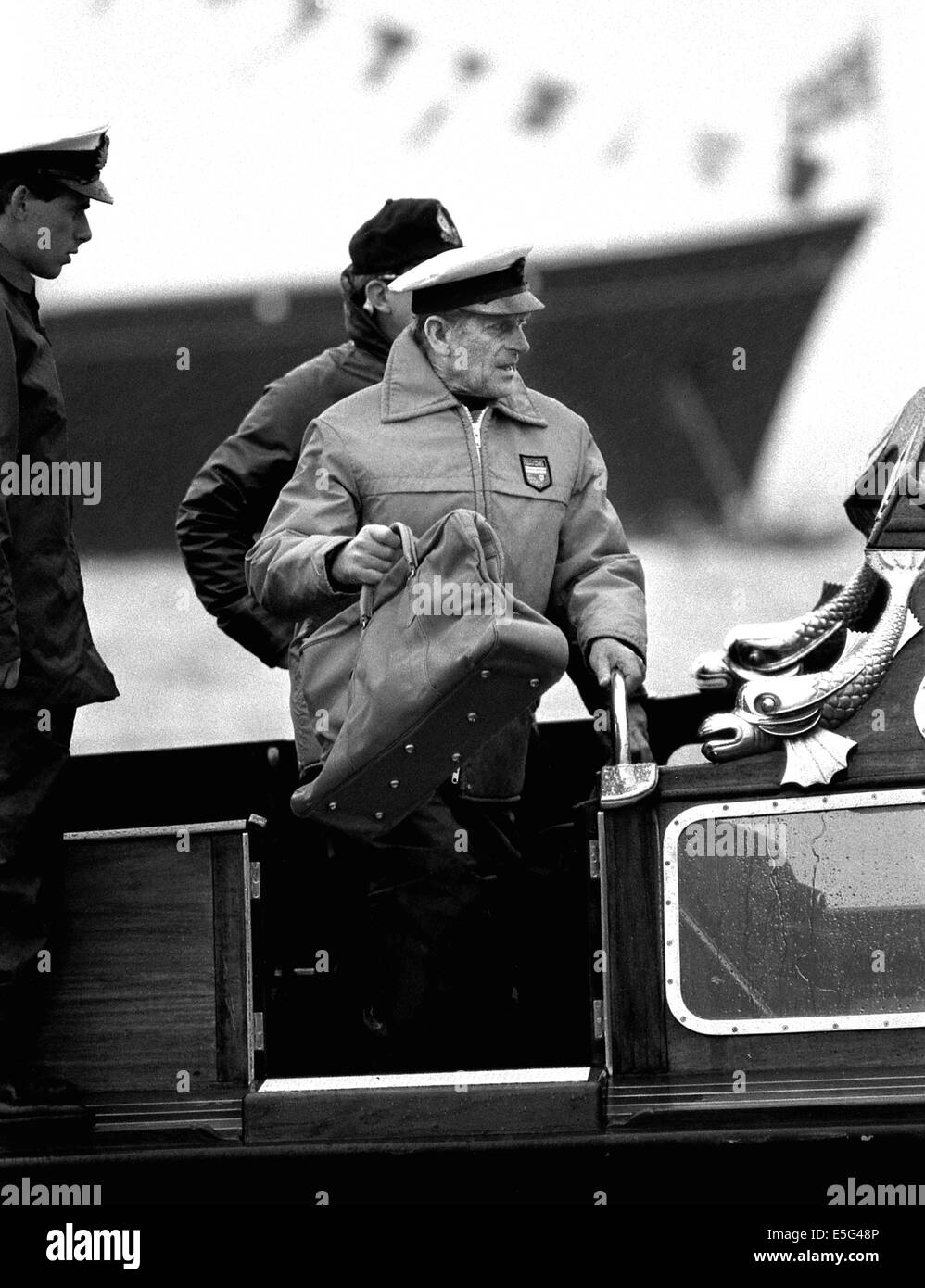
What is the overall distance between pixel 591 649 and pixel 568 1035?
30.7 inches

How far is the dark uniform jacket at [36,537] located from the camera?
315 centimetres

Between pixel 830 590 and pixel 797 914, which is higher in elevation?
pixel 830 590

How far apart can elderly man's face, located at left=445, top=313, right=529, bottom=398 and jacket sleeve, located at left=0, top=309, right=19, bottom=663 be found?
647 mm

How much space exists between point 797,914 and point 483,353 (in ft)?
3.21

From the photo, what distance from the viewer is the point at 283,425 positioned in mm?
4023

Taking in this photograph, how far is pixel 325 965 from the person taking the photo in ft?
11.6

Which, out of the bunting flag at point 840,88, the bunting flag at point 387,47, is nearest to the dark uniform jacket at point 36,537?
the bunting flag at point 387,47

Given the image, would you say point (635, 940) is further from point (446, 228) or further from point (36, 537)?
point (446, 228)

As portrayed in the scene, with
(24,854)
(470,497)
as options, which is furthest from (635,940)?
(24,854)

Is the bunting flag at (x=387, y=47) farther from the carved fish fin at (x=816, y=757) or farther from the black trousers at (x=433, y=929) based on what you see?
the carved fish fin at (x=816, y=757)

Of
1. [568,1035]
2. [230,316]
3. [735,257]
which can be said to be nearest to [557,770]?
[568,1035]

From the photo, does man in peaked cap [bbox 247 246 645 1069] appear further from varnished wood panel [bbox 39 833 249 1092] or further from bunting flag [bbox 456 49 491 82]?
bunting flag [bbox 456 49 491 82]

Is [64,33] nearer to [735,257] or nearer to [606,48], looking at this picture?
[606,48]

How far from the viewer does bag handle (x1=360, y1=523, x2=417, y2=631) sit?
2.88 m
